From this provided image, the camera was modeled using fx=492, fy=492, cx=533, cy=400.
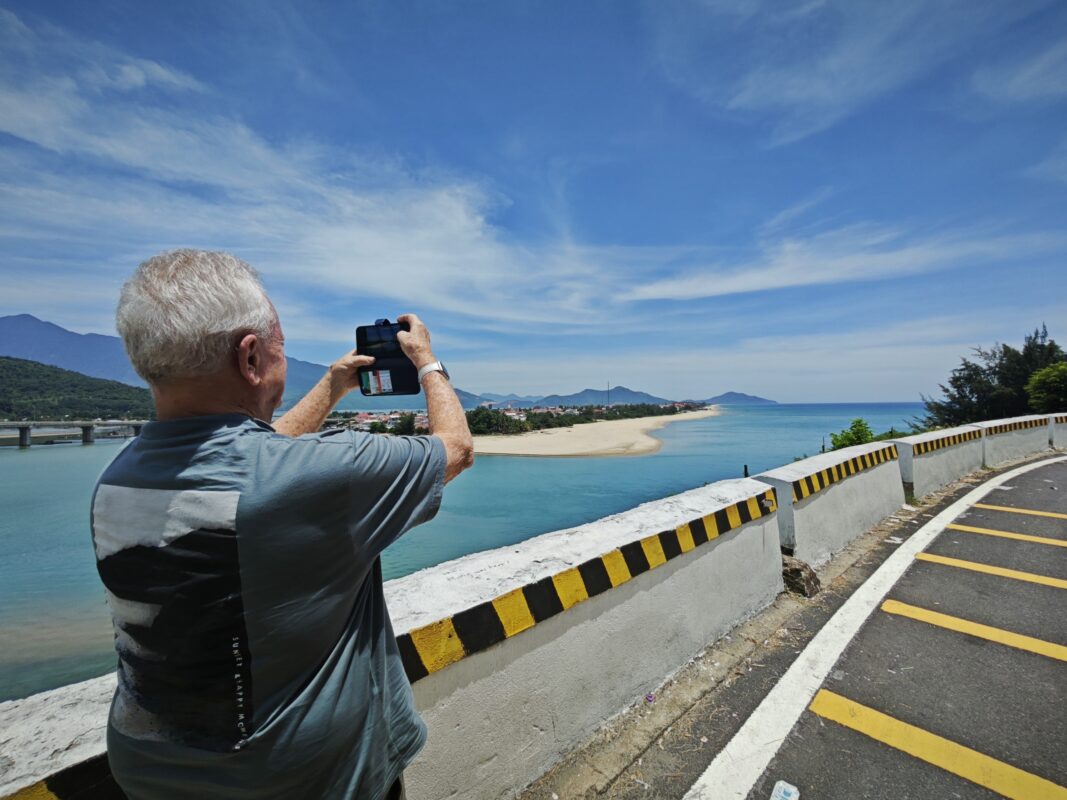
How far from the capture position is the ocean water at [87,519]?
1133 centimetres

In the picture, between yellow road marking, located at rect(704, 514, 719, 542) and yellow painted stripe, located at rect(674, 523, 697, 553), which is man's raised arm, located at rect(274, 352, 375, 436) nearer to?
yellow painted stripe, located at rect(674, 523, 697, 553)

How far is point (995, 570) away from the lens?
4.42 metres

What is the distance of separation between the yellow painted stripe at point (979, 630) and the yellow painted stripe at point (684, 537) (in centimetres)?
202

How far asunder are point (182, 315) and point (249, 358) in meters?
0.14

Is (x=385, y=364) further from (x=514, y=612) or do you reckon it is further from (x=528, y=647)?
(x=528, y=647)

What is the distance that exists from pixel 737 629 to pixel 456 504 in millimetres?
28860

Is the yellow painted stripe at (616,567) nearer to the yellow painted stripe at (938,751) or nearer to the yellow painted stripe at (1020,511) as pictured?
the yellow painted stripe at (938,751)

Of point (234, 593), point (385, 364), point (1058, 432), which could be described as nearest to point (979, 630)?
point (385, 364)

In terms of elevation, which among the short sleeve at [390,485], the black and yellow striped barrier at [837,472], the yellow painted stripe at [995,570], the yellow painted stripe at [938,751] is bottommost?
the yellow painted stripe at [938,751]

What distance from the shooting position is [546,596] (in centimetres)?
211

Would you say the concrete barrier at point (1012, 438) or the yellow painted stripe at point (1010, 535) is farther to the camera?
the concrete barrier at point (1012, 438)

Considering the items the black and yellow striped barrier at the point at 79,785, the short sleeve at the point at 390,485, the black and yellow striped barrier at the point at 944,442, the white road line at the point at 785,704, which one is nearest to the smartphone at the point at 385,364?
the short sleeve at the point at 390,485

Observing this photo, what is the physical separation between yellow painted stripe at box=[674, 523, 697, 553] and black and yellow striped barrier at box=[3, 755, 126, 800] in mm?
2454

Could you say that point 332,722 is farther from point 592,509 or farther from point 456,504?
point 456,504
